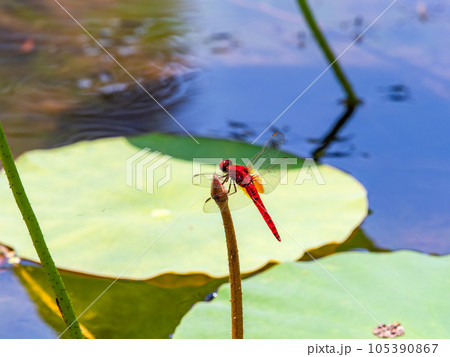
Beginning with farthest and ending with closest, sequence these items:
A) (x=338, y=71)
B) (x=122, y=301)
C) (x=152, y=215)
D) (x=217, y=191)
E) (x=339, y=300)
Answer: (x=338, y=71)
(x=152, y=215)
(x=122, y=301)
(x=339, y=300)
(x=217, y=191)

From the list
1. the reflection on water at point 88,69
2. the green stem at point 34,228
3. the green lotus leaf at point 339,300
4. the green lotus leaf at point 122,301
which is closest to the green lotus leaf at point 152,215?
the green lotus leaf at point 122,301

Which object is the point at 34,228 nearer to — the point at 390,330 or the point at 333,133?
the point at 390,330

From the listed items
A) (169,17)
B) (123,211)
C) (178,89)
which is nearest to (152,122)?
(178,89)

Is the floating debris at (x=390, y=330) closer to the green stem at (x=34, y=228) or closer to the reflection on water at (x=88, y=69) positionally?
the green stem at (x=34, y=228)

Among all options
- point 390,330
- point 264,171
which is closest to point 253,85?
point 264,171

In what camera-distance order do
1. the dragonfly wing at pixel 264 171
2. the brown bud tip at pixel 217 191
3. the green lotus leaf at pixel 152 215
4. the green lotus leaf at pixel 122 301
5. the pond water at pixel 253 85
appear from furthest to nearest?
the pond water at pixel 253 85, the green lotus leaf at pixel 152 215, the green lotus leaf at pixel 122 301, the dragonfly wing at pixel 264 171, the brown bud tip at pixel 217 191
